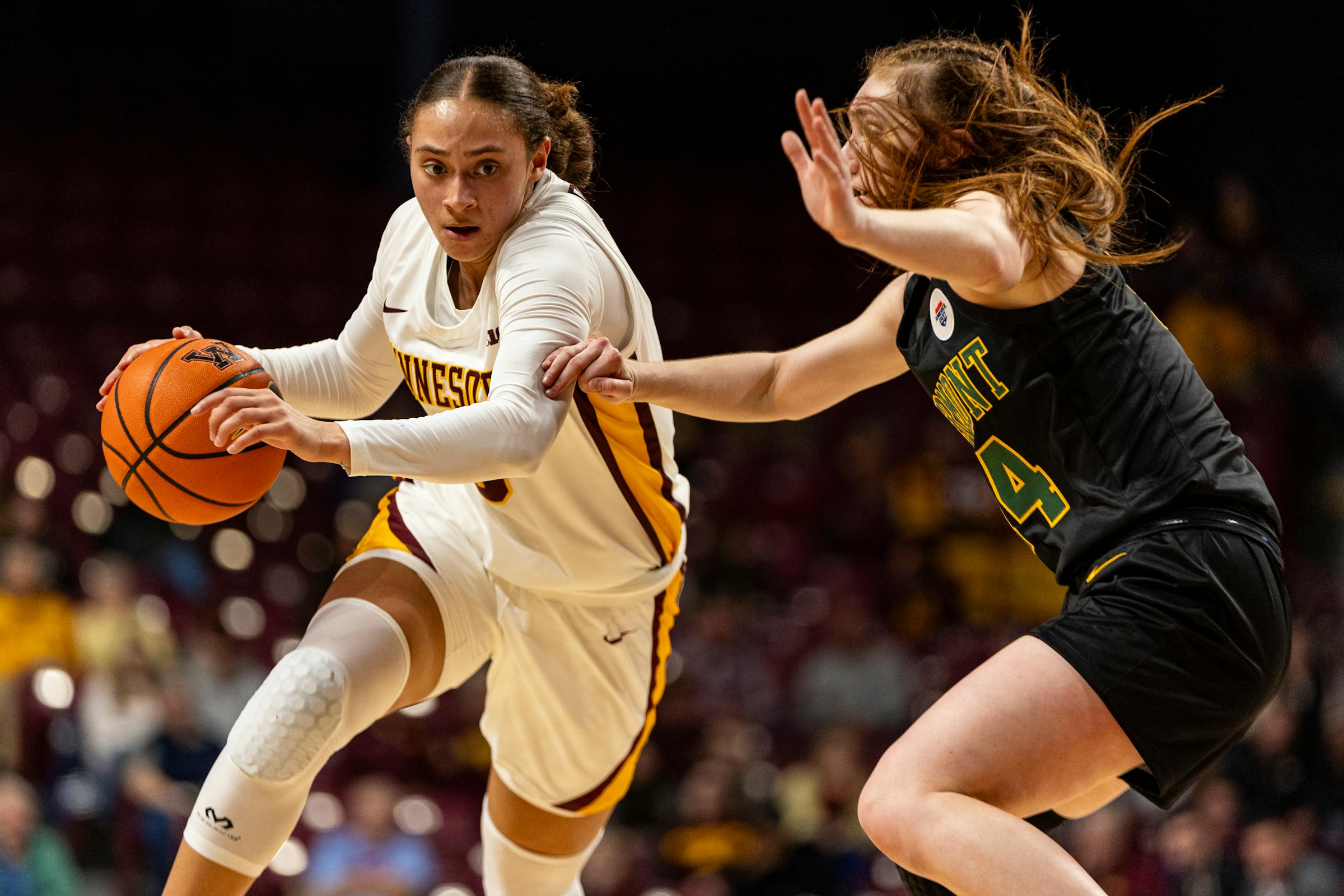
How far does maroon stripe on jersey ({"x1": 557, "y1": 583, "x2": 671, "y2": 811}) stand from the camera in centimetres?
377

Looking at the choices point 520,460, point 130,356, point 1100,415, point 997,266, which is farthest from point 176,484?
point 1100,415

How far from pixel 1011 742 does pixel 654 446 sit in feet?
4.41

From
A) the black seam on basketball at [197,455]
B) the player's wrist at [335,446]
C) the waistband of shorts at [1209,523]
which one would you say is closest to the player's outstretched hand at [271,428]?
the player's wrist at [335,446]

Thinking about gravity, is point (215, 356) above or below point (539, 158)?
below

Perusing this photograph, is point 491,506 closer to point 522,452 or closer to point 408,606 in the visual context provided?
point 408,606

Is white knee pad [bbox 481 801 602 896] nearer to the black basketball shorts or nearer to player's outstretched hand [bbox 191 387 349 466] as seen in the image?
player's outstretched hand [bbox 191 387 349 466]

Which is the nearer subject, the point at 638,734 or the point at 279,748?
the point at 279,748

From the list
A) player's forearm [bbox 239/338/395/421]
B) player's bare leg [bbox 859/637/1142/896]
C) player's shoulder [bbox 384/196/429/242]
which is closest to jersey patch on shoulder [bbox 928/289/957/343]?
player's bare leg [bbox 859/637/1142/896]

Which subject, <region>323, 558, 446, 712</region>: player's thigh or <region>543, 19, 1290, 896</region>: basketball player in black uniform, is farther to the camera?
<region>323, 558, 446, 712</region>: player's thigh

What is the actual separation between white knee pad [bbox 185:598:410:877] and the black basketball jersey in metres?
1.50

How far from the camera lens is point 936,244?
2.48 meters

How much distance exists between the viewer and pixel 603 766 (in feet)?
12.3

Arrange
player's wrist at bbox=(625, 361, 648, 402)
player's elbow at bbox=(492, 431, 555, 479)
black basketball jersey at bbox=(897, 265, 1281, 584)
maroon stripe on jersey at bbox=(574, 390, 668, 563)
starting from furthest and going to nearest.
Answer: maroon stripe on jersey at bbox=(574, 390, 668, 563), player's wrist at bbox=(625, 361, 648, 402), player's elbow at bbox=(492, 431, 555, 479), black basketball jersey at bbox=(897, 265, 1281, 584)

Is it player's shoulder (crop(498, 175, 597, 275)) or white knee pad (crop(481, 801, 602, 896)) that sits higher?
player's shoulder (crop(498, 175, 597, 275))
